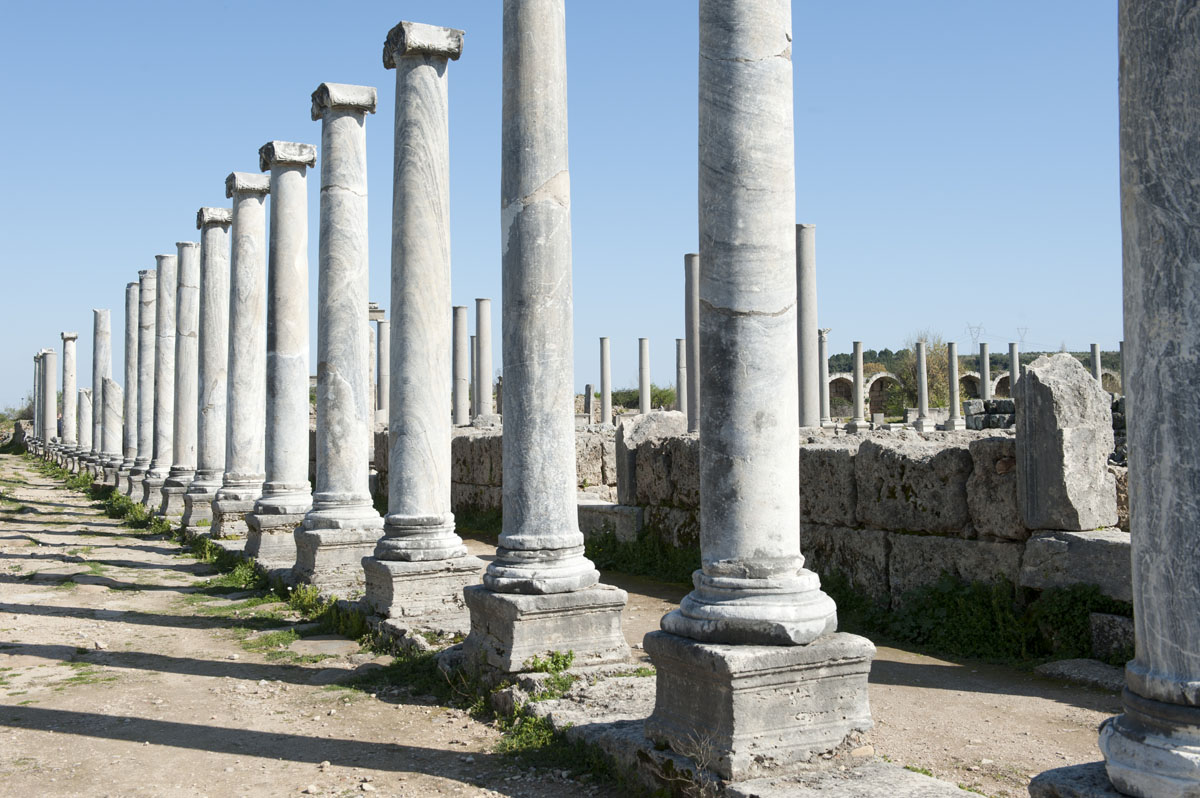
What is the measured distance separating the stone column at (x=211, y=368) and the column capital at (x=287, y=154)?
443 centimetres

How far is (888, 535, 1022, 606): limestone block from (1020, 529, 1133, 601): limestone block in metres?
0.20

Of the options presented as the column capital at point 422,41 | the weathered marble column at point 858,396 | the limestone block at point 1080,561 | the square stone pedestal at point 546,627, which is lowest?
the square stone pedestal at point 546,627

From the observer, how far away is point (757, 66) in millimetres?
5227

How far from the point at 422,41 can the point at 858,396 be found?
26.2 m

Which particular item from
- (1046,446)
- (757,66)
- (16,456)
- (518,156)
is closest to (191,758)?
(518,156)

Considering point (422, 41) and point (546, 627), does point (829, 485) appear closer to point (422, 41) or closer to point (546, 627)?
point (546, 627)

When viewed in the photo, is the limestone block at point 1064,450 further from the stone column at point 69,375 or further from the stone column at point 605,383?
the stone column at point 69,375

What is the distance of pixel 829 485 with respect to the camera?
33.9 ft

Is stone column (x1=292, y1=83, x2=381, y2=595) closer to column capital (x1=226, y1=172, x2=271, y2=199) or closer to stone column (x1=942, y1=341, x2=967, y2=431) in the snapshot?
column capital (x1=226, y1=172, x2=271, y2=199)

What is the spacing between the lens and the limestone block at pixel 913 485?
9055mm

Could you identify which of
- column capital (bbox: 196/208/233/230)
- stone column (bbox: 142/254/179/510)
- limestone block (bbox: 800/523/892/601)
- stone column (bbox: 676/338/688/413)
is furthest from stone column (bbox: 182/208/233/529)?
stone column (bbox: 676/338/688/413)

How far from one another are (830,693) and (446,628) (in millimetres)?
4118

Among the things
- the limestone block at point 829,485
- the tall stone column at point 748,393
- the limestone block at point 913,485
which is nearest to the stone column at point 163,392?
the limestone block at point 829,485

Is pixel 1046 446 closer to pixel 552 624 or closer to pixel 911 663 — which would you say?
pixel 911 663
